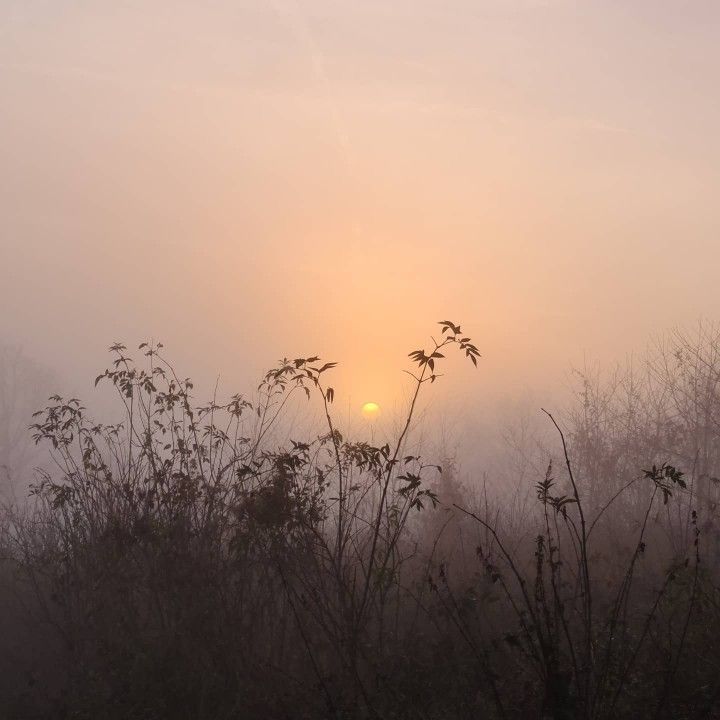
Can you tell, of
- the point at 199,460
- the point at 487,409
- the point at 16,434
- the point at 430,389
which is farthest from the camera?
the point at 430,389

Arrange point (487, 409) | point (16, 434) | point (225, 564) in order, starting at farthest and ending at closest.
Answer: point (487, 409) < point (16, 434) < point (225, 564)

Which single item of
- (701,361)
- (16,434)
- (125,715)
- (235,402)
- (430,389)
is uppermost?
(430,389)

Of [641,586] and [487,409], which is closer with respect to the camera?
[641,586]

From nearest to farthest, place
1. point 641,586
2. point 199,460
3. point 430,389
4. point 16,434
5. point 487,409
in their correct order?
point 199,460 → point 641,586 → point 16,434 → point 487,409 → point 430,389

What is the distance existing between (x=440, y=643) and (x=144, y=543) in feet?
Result: 10.7

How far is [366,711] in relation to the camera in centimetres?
605

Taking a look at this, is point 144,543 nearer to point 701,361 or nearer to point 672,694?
point 672,694

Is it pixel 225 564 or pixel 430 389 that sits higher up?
pixel 430 389

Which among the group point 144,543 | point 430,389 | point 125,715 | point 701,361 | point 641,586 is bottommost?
point 125,715

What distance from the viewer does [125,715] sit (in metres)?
7.09

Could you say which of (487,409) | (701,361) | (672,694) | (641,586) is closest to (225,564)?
(672,694)

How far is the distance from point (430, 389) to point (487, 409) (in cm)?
649

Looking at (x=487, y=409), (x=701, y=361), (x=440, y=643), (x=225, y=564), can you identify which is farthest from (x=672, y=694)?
(x=487, y=409)

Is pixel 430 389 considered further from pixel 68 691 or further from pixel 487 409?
pixel 68 691
